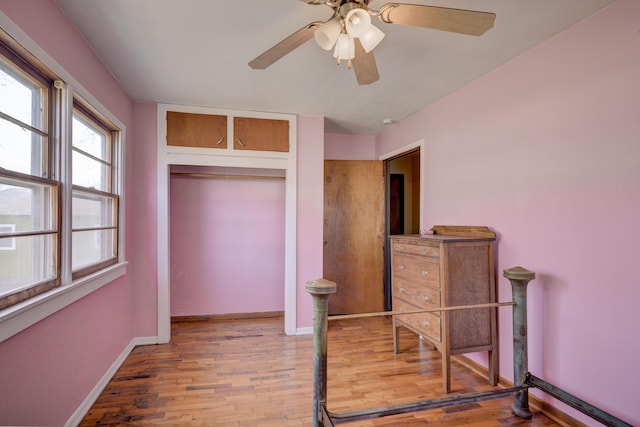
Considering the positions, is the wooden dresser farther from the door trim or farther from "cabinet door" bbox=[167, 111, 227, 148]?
"cabinet door" bbox=[167, 111, 227, 148]

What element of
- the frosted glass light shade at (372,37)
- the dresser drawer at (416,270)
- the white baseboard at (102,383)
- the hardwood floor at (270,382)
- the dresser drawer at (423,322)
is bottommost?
the hardwood floor at (270,382)

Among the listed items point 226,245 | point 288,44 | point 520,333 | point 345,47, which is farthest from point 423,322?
point 226,245

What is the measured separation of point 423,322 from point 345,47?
2109mm

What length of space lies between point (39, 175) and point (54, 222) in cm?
27

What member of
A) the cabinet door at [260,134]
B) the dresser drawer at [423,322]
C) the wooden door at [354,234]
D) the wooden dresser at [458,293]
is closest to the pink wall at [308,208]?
the cabinet door at [260,134]

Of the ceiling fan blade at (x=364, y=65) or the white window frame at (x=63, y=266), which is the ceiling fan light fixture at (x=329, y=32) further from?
the white window frame at (x=63, y=266)

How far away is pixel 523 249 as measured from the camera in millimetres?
2279

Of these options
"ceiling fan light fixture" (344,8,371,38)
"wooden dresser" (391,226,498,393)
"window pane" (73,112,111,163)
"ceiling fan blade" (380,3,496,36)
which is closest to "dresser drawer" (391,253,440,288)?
"wooden dresser" (391,226,498,393)

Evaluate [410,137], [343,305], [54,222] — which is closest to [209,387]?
[54,222]

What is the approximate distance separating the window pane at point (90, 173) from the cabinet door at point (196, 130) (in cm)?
75

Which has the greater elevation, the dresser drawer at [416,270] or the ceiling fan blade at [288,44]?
the ceiling fan blade at [288,44]

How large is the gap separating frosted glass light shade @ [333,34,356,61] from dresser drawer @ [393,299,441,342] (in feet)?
6.36

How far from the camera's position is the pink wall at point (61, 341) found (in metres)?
1.41

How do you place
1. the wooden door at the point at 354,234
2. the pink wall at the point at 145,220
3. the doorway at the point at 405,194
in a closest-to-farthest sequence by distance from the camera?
1. the pink wall at the point at 145,220
2. the wooden door at the point at 354,234
3. the doorway at the point at 405,194
